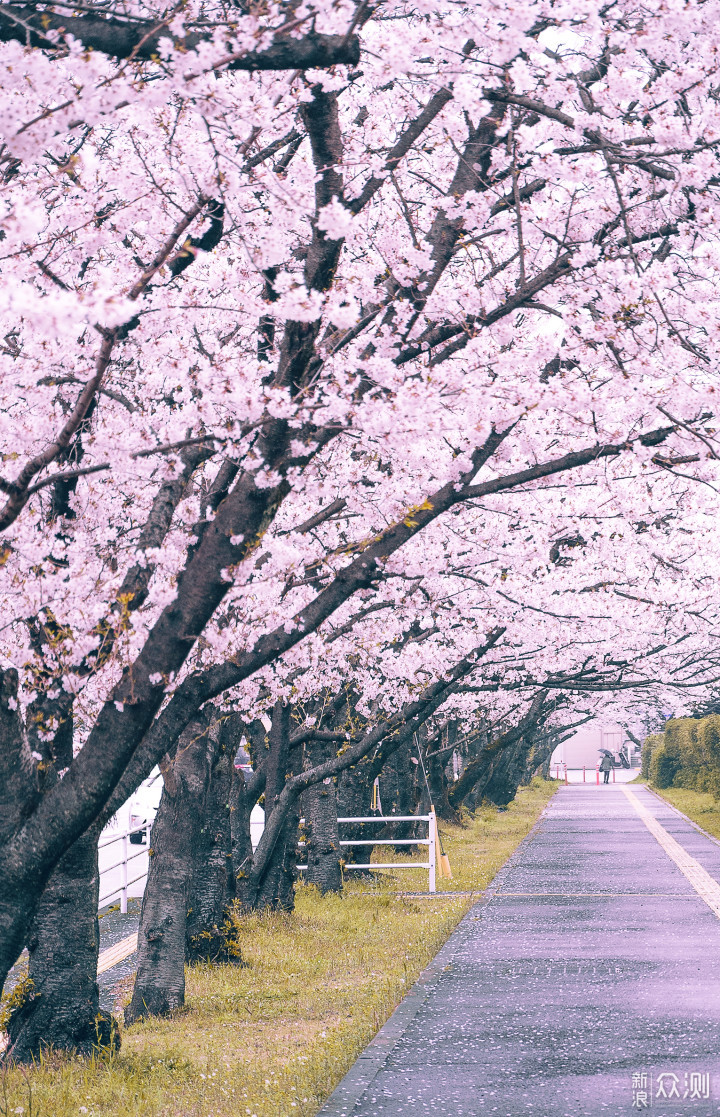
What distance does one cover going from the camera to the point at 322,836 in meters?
19.5

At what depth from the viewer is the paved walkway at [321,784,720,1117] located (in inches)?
275

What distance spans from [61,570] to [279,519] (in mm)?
5539

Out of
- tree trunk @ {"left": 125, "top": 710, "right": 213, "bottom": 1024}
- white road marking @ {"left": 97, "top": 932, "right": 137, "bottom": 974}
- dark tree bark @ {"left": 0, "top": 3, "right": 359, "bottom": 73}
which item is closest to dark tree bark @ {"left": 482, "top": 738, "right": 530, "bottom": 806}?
white road marking @ {"left": 97, "top": 932, "right": 137, "bottom": 974}

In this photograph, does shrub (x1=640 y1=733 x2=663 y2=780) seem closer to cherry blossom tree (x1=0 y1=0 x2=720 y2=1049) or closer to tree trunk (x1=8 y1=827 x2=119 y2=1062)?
cherry blossom tree (x1=0 y1=0 x2=720 y2=1049)

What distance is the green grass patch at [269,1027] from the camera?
7.28 m

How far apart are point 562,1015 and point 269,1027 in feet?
7.82

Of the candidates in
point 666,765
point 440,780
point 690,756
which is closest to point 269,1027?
point 440,780

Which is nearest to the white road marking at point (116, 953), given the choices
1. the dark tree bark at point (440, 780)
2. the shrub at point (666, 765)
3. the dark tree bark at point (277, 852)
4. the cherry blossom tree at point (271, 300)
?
the dark tree bark at point (277, 852)

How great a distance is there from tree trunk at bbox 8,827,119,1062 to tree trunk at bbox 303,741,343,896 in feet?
35.0

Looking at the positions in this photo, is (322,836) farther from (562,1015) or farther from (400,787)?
(562,1015)

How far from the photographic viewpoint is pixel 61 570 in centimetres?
727

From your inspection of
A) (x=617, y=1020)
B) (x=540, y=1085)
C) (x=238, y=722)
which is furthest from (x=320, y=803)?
(x=540, y=1085)

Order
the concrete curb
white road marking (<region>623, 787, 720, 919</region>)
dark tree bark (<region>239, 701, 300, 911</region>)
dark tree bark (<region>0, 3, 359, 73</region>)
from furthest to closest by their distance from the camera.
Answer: white road marking (<region>623, 787, 720, 919</region>)
dark tree bark (<region>239, 701, 300, 911</region>)
the concrete curb
dark tree bark (<region>0, 3, 359, 73</region>)

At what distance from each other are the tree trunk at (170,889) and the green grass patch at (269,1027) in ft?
1.05
